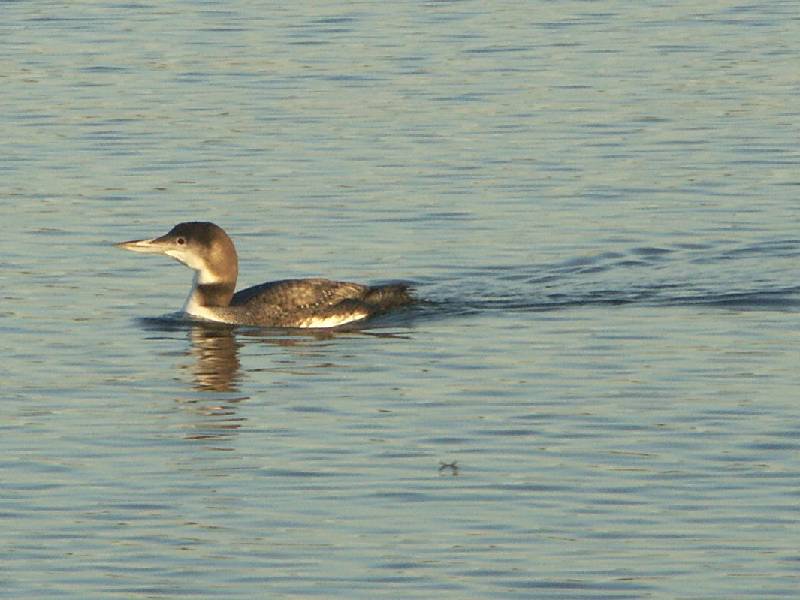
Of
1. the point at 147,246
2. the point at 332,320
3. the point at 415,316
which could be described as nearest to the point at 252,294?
the point at 332,320

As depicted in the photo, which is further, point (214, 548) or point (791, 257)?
point (791, 257)

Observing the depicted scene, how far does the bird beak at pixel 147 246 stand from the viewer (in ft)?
68.3

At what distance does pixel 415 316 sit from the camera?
66.3 ft

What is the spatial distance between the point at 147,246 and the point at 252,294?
3.88 feet

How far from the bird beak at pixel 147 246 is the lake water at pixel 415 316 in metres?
0.46

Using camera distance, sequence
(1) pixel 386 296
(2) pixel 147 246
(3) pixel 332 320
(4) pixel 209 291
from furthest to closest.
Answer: (2) pixel 147 246 → (4) pixel 209 291 → (3) pixel 332 320 → (1) pixel 386 296

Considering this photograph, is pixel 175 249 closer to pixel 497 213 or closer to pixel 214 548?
pixel 497 213

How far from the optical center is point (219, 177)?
26.2 m

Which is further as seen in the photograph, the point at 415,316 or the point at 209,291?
the point at 209,291

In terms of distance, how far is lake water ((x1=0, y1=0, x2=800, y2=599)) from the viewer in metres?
12.7

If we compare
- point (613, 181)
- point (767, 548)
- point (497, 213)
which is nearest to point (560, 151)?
point (613, 181)

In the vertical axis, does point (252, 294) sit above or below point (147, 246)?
below

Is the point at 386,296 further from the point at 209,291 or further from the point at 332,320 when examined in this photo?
the point at 209,291

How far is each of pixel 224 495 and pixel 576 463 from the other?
7.27 ft
